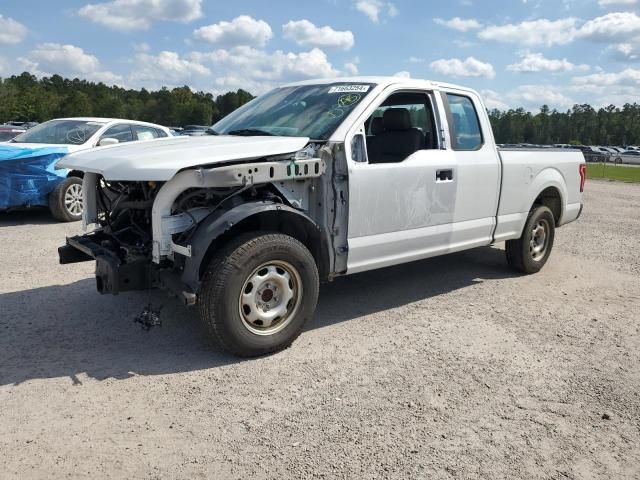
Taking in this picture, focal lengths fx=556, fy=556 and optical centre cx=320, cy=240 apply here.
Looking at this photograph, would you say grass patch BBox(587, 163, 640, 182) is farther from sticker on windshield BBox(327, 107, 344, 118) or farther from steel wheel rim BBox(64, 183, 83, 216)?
sticker on windshield BBox(327, 107, 344, 118)

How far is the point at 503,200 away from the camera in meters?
5.93

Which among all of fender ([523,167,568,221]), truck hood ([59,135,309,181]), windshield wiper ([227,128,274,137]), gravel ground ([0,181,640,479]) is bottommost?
gravel ground ([0,181,640,479])

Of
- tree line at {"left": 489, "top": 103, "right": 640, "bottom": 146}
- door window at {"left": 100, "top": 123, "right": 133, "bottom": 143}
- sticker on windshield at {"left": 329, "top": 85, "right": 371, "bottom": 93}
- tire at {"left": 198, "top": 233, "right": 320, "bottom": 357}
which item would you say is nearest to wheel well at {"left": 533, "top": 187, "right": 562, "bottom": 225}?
sticker on windshield at {"left": 329, "top": 85, "right": 371, "bottom": 93}

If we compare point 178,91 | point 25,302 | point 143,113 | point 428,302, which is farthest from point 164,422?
point 178,91

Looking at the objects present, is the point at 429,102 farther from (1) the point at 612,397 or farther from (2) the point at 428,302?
(1) the point at 612,397

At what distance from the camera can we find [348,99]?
4746 mm

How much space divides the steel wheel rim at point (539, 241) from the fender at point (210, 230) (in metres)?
3.91

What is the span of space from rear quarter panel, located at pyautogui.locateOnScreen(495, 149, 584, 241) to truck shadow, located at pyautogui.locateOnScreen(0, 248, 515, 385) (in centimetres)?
77

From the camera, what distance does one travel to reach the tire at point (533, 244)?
6438 mm

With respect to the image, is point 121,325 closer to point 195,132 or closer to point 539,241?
point 195,132

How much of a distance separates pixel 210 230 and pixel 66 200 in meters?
6.18

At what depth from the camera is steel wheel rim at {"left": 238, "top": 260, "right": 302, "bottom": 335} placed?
156 inches

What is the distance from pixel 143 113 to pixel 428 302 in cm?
10943

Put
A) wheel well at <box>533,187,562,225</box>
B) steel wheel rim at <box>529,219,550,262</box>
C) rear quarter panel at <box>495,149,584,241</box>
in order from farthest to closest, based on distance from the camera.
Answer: wheel well at <box>533,187,562,225</box> → steel wheel rim at <box>529,219,550,262</box> → rear quarter panel at <box>495,149,584,241</box>
